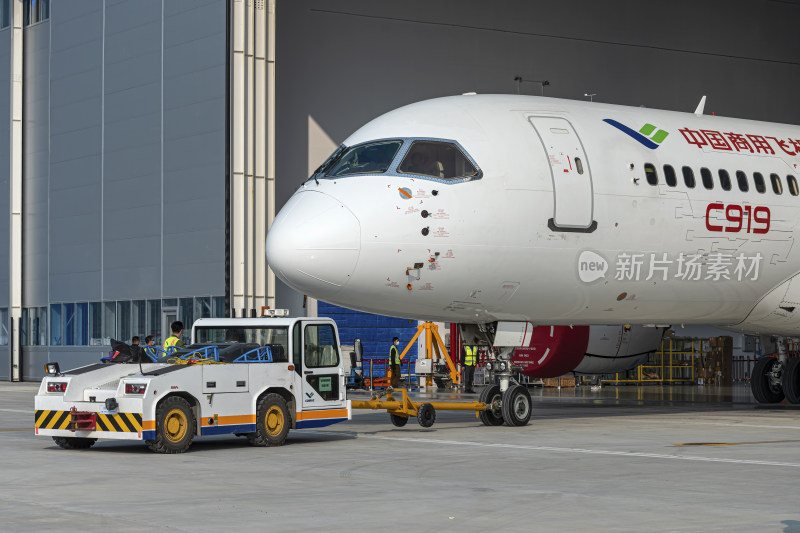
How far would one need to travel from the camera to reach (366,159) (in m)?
17.4

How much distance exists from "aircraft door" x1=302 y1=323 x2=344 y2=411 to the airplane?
1.97 feet

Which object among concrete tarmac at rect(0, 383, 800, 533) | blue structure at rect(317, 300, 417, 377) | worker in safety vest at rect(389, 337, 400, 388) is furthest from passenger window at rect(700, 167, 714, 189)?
blue structure at rect(317, 300, 417, 377)

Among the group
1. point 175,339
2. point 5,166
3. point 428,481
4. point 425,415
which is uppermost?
point 5,166

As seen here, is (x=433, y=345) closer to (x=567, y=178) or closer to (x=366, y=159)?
(x=567, y=178)

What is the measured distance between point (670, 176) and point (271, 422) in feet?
23.9

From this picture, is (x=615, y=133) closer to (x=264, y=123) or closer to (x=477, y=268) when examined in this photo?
(x=477, y=268)

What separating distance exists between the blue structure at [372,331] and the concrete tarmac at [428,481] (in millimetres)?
20437

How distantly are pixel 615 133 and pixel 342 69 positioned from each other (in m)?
22.2

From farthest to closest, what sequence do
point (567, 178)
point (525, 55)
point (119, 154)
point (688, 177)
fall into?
point (525, 55) < point (119, 154) < point (688, 177) < point (567, 178)

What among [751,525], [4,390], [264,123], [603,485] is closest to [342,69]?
[264,123]

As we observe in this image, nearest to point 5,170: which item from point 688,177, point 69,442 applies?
point 69,442

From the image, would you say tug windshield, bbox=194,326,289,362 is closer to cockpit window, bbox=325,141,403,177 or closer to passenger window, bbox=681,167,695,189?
cockpit window, bbox=325,141,403,177

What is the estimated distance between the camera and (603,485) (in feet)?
38.3

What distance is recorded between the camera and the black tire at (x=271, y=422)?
16172 millimetres
